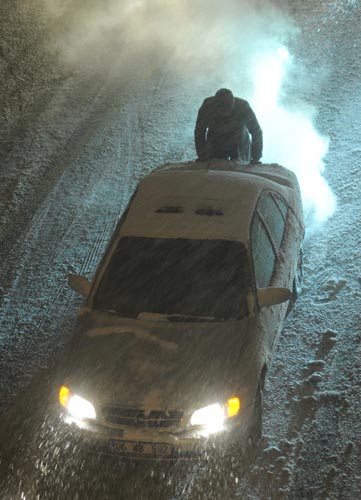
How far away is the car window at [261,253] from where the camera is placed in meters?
5.43

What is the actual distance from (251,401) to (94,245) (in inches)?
154

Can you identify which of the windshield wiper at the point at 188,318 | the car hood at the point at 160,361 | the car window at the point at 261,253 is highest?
the car window at the point at 261,253

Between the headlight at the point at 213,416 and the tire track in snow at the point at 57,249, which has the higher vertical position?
the tire track in snow at the point at 57,249

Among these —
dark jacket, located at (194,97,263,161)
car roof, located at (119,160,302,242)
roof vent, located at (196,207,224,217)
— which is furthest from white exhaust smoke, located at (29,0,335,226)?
roof vent, located at (196,207,224,217)

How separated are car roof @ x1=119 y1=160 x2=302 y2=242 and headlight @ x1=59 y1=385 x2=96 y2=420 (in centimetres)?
162

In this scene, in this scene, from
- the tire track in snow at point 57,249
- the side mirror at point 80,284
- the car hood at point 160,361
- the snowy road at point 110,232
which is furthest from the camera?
the tire track in snow at point 57,249

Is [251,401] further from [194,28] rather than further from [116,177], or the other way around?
[194,28]

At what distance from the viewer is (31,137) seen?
10.3 m

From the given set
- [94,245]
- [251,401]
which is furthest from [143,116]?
[251,401]

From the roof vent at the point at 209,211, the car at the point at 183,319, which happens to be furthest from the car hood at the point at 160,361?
the roof vent at the point at 209,211

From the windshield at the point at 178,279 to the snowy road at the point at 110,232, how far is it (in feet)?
3.48

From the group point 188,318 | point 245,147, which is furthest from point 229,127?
point 188,318

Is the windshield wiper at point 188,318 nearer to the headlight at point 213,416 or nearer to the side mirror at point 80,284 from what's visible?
the headlight at point 213,416

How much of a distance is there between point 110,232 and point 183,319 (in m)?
3.38
